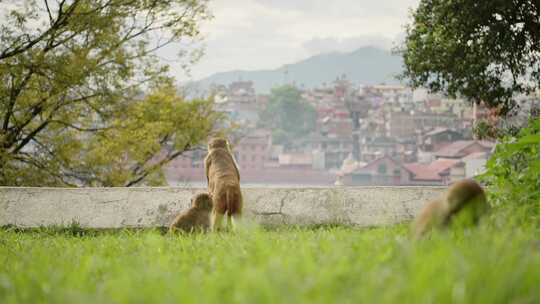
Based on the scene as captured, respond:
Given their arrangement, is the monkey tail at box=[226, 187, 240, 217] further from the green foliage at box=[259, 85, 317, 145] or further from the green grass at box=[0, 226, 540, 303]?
the green foliage at box=[259, 85, 317, 145]

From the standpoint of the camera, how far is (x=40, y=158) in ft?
45.9

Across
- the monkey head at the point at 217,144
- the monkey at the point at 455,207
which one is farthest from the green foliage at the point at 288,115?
the monkey at the point at 455,207

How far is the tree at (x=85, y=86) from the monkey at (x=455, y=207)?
34.7 feet

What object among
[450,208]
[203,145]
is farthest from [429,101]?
[450,208]

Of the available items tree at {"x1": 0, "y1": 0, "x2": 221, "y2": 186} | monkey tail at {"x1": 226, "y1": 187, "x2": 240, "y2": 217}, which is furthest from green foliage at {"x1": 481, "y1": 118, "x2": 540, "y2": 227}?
tree at {"x1": 0, "y1": 0, "x2": 221, "y2": 186}

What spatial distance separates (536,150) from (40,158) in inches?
442

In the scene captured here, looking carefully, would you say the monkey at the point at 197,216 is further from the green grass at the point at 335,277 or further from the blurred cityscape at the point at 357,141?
the blurred cityscape at the point at 357,141

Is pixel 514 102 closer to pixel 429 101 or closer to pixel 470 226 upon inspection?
pixel 470 226

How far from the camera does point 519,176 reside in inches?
185

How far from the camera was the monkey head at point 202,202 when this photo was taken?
20.7 feet

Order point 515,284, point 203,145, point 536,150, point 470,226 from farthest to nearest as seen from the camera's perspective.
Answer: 1. point 203,145
2. point 536,150
3. point 470,226
4. point 515,284

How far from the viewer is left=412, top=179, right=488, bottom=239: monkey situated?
327cm

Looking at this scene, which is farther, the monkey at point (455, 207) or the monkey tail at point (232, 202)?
the monkey tail at point (232, 202)

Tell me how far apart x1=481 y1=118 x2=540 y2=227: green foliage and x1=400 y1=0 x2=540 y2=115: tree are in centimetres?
774
